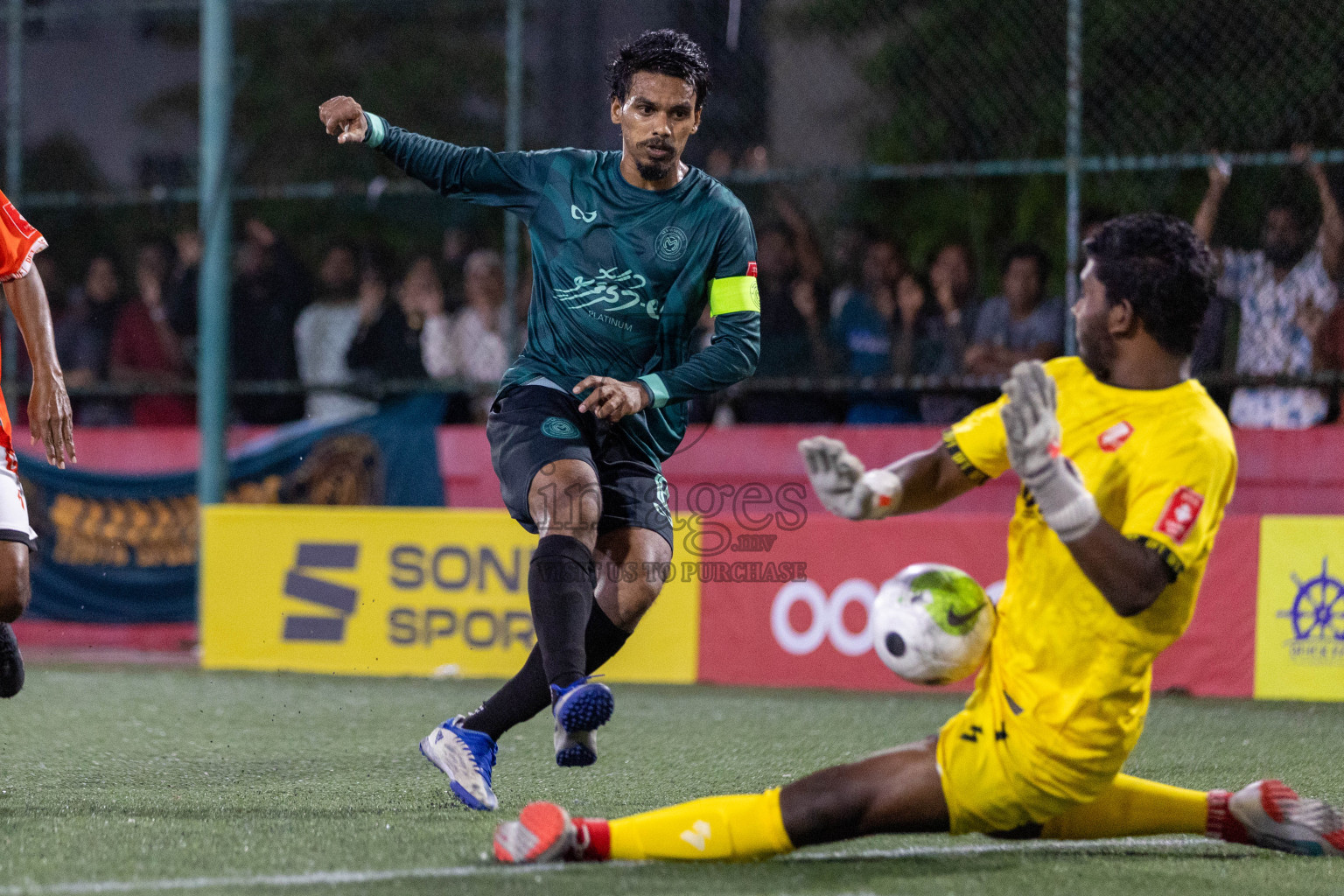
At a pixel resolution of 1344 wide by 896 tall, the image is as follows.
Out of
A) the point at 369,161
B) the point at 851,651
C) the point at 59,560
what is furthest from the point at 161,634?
the point at 369,161

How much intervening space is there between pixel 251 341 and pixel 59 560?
1.85m

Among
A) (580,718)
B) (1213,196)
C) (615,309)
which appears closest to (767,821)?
(580,718)

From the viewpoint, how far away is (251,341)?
35.5 feet

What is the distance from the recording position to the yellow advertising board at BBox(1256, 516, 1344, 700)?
803 centimetres

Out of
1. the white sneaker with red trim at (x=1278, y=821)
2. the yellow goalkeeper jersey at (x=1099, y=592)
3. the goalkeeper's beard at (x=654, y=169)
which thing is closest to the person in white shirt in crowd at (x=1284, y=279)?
the goalkeeper's beard at (x=654, y=169)

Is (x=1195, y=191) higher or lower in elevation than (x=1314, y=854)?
higher

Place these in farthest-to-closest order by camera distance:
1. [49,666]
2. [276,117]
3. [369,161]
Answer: [276,117]
[369,161]
[49,666]

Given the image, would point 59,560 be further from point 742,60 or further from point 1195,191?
point 1195,191

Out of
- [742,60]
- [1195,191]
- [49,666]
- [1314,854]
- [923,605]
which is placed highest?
[742,60]

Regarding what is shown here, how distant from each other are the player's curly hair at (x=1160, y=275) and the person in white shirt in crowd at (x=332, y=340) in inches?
294

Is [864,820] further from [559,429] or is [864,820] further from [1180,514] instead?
[559,429]

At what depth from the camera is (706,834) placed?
3.76 metres

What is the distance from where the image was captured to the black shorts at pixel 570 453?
4.70m

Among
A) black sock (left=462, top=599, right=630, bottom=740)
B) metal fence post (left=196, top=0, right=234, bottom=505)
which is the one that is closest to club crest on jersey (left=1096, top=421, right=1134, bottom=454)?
black sock (left=462, top=599, right=630, bottom=740)
